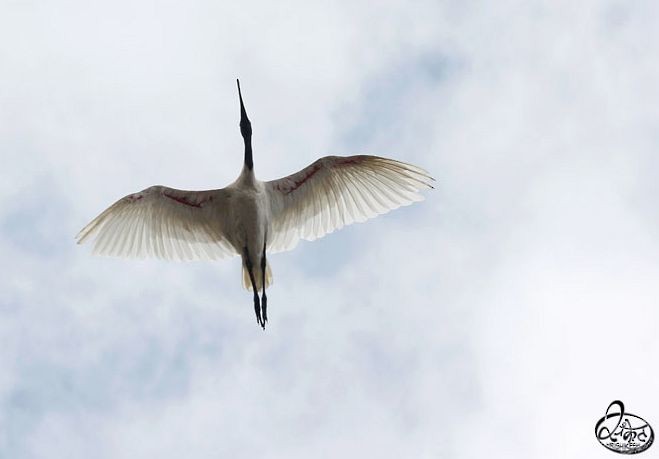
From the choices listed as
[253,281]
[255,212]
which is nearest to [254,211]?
[255,212]

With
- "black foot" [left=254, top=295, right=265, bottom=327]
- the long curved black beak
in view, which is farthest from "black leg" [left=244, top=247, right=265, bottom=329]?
the long curved black beak

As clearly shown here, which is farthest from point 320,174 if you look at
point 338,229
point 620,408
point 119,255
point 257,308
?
point 620,408

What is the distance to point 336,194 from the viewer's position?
786 inches

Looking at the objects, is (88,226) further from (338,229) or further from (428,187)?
(428,187)

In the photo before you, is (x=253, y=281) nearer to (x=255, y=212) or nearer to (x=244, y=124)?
(x=255, y=212)

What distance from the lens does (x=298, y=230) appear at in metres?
20.2

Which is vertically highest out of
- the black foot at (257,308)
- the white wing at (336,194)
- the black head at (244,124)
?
the black head at (244,124)

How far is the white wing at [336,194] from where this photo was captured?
19.6 m

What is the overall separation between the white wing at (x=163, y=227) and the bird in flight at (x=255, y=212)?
18 mm

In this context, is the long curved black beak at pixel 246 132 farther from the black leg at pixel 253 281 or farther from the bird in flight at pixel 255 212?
the black leg at pixel 253 281

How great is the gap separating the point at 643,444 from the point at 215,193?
30.8 feet

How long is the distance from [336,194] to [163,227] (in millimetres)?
3281

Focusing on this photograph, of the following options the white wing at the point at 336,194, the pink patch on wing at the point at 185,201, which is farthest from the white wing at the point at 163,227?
the white wing at the point at 336,194

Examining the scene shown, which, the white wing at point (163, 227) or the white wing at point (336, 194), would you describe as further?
the white wing at point (163, 227)
